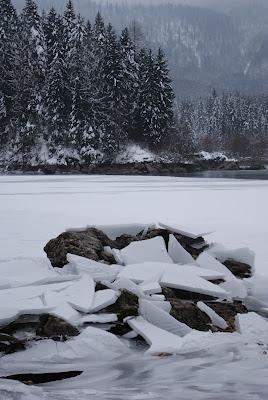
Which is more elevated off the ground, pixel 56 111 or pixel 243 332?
pixel 56 111

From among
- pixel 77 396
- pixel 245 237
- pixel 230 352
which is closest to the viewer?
pixel 77 396

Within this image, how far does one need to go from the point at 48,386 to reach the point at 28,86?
57042mm

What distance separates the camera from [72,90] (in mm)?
56156

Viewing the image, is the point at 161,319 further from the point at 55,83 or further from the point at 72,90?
the point at 72,90

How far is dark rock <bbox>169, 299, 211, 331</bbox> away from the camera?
201 inches

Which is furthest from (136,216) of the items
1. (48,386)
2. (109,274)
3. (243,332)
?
(48,386)

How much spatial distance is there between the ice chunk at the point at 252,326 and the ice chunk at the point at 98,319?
1.42m

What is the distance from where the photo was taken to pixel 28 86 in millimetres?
56906

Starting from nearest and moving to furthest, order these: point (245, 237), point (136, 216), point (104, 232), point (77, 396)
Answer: point (77, 396) < point (104, 232) < point (245, 237) < point (136, 216)

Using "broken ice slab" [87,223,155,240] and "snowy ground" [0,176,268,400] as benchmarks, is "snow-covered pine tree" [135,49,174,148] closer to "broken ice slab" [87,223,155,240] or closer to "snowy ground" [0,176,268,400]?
"snowy ground" [0,176,268,400]

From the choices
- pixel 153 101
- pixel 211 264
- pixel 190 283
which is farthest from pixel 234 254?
pixel 153 101

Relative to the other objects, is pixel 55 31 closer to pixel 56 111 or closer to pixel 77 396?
pixel 56 111

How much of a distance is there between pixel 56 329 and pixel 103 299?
80 cm

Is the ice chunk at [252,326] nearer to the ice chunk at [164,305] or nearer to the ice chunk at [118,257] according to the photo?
the ice chunk at [164,305]
